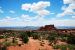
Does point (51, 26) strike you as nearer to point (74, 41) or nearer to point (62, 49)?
point (74, 41)

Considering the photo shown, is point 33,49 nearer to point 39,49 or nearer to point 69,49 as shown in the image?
point 39,49

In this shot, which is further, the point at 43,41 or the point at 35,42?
the point at 43,41

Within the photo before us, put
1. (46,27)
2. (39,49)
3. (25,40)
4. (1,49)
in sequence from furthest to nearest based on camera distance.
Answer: (46,27) < (25,40) < (39,49) < (1,49)

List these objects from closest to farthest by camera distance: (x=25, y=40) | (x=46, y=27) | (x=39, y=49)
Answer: (x=39, y=49) < (x=25, y=40) < (x=46, y=27)

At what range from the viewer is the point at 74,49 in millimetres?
15641

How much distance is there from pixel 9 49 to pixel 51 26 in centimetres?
4793

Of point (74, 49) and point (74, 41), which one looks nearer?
point (74, 49)

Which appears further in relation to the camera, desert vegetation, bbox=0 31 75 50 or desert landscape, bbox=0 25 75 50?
desert vegetation, bbox=0 31 75 50

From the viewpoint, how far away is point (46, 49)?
615 inches

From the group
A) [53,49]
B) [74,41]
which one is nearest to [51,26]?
[74,41]

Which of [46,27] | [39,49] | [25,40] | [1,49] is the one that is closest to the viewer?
[1,49]

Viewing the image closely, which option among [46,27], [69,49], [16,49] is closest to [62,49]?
[69,49]

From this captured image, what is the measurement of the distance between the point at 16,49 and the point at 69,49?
550 centimetres

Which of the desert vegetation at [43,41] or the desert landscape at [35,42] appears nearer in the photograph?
the desert landscape at [35,42]
